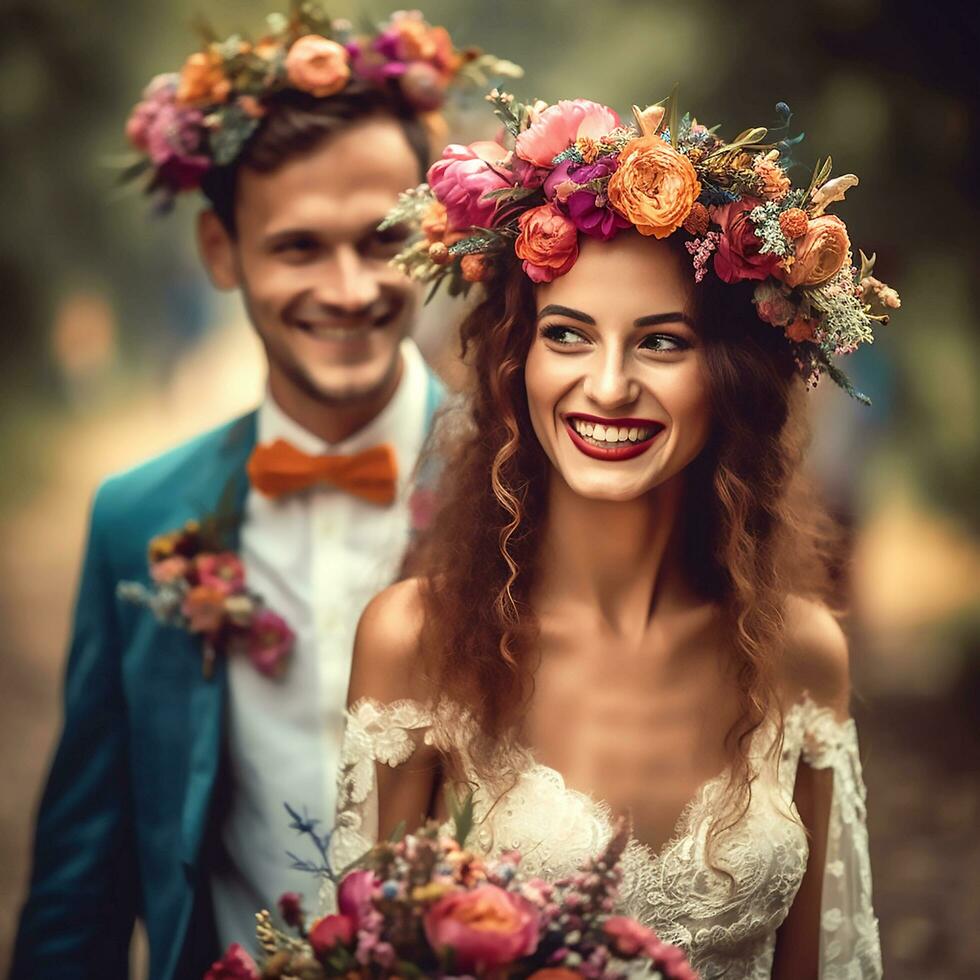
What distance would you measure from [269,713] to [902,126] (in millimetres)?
2834

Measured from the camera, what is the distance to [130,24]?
13.3 feet

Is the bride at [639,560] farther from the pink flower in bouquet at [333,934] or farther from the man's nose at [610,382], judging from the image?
the pink flower in bouquet at [333,934]

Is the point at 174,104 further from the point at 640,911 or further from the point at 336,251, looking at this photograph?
the point at 640,911

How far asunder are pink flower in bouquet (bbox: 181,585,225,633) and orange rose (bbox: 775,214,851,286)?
122cm

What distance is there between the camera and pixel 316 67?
7.69ft

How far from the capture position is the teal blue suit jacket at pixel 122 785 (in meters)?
2.43

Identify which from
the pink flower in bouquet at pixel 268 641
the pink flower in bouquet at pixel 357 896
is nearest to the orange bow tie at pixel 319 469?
the pink flower in bouquet at pixel 268 641

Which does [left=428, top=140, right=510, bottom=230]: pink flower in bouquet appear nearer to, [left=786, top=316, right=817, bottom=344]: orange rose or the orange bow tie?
[left=786, top=316, right=817, bottom=344]: orange rose

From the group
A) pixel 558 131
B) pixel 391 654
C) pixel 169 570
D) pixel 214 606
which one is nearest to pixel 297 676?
pixel 214 606

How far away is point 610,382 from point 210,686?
111 centimetres

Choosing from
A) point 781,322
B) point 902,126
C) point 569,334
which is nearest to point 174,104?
point 569,334

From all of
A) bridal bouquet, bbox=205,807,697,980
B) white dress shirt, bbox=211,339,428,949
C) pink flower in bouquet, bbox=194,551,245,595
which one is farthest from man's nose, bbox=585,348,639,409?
pink flower in bouquet, bbox=194,551,245,595

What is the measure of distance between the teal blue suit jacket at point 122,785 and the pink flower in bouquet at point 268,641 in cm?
8

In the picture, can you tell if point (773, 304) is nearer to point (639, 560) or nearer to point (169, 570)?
point (639, 560)
